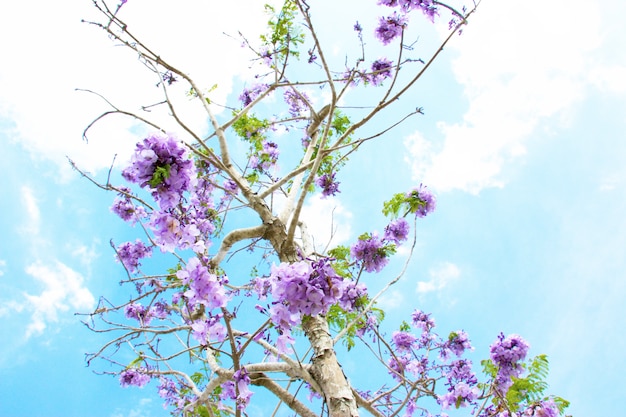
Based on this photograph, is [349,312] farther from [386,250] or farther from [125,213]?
[125,213]

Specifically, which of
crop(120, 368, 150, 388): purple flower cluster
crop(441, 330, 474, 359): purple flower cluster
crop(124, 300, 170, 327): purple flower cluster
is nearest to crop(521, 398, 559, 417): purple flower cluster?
crop(441, 330, 474, 359): purple flower cluster

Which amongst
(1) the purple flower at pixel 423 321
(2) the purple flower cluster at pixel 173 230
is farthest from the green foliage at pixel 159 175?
(1) the purple flower at pixel 423 321

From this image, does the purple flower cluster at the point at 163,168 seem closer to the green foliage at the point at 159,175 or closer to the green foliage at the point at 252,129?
the green foliage at the point at 159,175

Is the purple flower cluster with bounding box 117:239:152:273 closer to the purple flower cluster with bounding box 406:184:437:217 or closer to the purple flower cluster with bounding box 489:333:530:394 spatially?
the purple flower cluster with bounding box 406:184:437:217

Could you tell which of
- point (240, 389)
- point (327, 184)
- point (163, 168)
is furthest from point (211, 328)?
point (327, 184)

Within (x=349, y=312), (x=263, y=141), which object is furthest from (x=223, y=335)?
(x=263, y=141)

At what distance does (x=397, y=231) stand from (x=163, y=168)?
3385 millimetres

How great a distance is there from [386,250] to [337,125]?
2.52 m

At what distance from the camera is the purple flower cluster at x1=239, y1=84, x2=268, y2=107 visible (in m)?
6.31

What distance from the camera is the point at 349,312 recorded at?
15.9ft

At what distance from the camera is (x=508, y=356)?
4.84 m

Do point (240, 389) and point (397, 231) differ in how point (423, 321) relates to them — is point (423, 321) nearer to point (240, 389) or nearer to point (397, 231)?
point (397, 231)

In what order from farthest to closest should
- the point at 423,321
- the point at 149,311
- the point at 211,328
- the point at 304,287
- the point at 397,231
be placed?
the point at 423,321, the point at 149,311, the point at 397,231, the point at 211,328, the point at 304,287

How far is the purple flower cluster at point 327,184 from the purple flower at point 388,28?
75.3 inches
